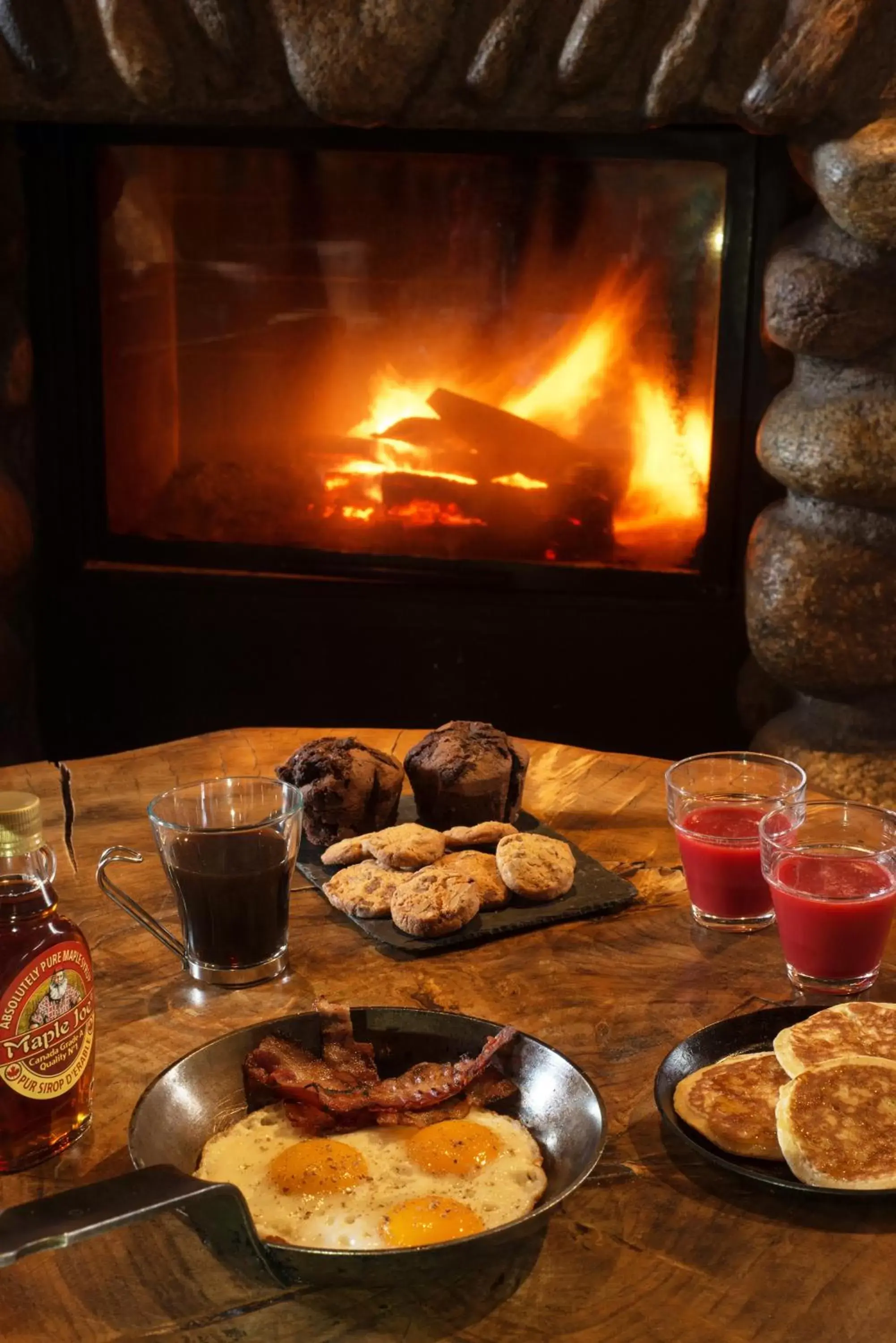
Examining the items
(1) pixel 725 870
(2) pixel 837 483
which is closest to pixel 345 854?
(1) pixel 725 870

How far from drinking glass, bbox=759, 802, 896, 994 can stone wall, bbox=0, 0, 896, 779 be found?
50.2 inches

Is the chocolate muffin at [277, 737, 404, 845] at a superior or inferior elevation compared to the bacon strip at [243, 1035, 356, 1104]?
superior

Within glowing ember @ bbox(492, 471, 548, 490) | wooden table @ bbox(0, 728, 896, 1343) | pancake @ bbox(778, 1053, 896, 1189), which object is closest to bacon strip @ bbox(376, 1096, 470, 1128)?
wooden table @ bbox(0, 728, 896, 1343)

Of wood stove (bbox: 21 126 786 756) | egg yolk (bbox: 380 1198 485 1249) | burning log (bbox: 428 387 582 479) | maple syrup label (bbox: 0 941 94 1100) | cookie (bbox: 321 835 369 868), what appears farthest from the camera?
burning log (bbox: 428 387 582 479)

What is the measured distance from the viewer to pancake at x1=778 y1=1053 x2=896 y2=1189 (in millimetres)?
994

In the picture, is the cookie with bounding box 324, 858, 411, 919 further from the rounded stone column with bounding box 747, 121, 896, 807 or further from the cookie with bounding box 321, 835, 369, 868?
the rounded stone column with bounding box 747, 121, 896, 807

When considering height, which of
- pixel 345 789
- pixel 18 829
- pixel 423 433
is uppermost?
pixel 423 433

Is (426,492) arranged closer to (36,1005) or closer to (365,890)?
(365,890)

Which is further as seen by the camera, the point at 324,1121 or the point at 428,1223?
the point at 324,1121

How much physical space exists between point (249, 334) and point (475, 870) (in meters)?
1.97

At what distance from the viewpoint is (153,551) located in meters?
3.22

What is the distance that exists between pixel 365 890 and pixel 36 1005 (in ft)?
1.61

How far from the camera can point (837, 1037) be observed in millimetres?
1145

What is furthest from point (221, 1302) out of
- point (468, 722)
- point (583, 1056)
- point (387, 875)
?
point (468, 722)
